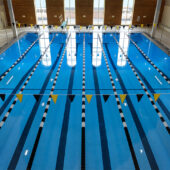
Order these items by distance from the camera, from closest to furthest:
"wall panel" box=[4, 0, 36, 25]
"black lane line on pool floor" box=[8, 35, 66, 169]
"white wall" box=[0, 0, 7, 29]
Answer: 1. "black lane line on pool floor" box=[8, 35, 66, 169]
2. "white wall" box=[0, 0, 7, 29]
3. "wall panel" box=[4, 0, 36, 25]

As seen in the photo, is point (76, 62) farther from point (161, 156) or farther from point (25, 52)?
point (161, 156)

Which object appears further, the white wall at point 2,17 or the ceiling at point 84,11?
the ceiling at point 84,11

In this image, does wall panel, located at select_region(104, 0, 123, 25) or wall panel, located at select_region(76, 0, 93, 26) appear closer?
wall panel, located at select_region(76, 0, 93, 26)

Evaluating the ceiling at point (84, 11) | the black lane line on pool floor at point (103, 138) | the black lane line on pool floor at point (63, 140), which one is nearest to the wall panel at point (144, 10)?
the ceiling at point (84, 11)

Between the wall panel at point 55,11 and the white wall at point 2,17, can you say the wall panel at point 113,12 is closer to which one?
the wall panel at point 55,11

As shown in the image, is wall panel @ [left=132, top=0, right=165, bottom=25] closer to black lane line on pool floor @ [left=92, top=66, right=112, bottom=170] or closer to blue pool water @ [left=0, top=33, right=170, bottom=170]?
blue pool water @ [left=0, top=33, right=170, bottom=170]

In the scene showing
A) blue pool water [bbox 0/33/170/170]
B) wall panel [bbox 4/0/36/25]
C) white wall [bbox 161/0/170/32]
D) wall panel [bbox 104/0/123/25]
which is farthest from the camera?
wall panel [bbox 104/0/123/25]

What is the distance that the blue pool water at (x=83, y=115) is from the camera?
3572 millimetres

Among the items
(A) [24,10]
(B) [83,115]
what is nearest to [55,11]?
(A) [24,10]

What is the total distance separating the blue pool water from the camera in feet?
11.7

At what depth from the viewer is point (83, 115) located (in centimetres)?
473

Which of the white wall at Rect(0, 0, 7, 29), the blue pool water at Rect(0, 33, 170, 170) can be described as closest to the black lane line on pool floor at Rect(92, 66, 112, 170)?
the blue pool water at Rect(0, 33, 170, 170)

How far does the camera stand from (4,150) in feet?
12.2

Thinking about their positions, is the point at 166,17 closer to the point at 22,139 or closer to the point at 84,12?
the point at 84,12
